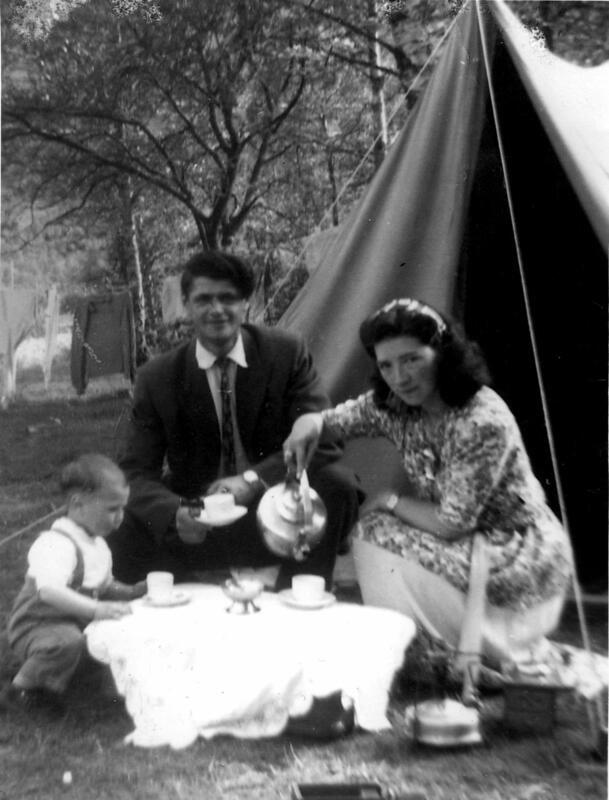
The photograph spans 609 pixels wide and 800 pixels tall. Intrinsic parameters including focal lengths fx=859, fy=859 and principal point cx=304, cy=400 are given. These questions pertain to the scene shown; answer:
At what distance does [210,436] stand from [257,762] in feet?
2.91

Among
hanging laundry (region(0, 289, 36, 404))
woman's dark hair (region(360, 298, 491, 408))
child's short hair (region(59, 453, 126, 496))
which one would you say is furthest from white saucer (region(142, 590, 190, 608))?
woman's dark hair (region(360, 298, 491, 408))

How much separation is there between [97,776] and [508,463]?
1.39m

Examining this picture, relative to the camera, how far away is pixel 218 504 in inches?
96.7

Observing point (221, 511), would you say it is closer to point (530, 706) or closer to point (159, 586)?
point (159, 586)

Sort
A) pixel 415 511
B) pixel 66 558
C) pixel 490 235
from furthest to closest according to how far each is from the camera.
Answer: pixel 490 235, pixel 415 511, pixel 66 558

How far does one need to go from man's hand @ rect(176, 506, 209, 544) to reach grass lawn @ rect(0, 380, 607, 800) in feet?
1.14

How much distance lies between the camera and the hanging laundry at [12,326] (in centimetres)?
246

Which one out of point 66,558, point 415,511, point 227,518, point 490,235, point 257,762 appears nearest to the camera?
point 257,762

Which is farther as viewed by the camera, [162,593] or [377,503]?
[377,503]

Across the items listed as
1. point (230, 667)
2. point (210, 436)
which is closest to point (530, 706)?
point (230, 667)

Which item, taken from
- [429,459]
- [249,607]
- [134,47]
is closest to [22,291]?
[134,47]

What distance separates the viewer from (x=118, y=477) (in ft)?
8.01

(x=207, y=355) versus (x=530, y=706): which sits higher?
(x=207, y=355)

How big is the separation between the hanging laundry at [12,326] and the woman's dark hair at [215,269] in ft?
1.44
